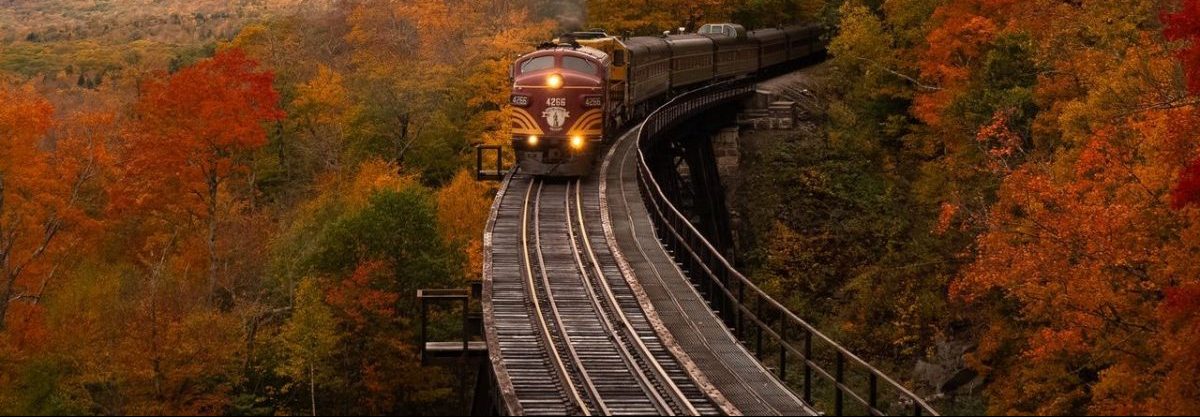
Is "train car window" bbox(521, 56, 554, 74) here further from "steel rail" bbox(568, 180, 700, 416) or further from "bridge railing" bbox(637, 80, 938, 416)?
"steel rail" bbox(568, 180, 700, 416)

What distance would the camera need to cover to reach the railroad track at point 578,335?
763 inches

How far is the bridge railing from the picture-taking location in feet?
71.8

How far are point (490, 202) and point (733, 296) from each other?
25.9m

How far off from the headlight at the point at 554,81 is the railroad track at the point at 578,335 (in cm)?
498

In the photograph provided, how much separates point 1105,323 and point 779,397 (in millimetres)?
10957

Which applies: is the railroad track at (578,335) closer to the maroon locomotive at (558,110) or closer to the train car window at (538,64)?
the maroon locomotive at (558,110)

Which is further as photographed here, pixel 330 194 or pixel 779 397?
pixel 330 194

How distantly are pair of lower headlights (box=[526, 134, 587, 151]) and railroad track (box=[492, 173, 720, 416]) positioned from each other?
4.20 metres

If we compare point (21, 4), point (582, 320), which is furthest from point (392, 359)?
point (21, 4)

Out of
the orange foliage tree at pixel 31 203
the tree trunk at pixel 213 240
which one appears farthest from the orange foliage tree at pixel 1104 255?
the orange foliage tree at pixel 31 203

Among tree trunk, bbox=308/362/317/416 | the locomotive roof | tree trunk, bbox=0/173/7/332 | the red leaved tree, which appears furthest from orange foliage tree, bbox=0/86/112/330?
the red leaved tree

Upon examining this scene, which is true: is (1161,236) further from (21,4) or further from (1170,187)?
(21,4)

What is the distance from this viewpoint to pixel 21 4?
137 m

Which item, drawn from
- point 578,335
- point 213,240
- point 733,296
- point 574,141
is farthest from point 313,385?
point 733,296
